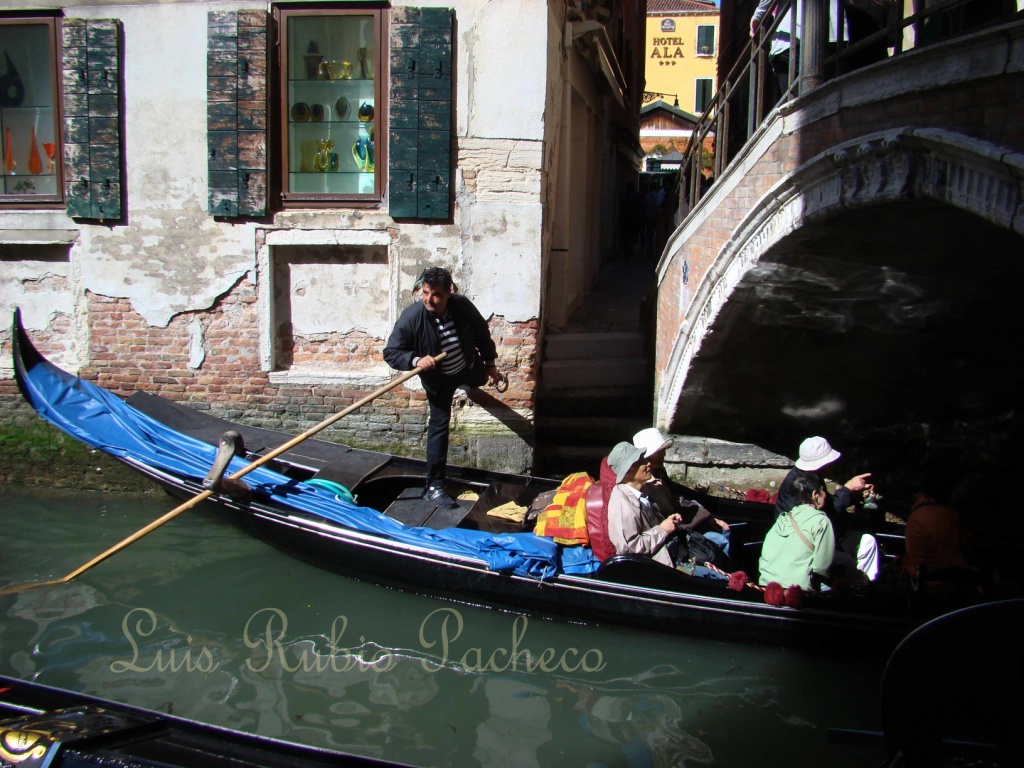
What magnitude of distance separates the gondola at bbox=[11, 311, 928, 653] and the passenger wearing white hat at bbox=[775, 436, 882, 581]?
36 centimetres

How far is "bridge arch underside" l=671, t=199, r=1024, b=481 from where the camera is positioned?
437 centimetres

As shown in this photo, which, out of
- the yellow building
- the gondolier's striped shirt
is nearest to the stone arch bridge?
the gondolier's striped shirt

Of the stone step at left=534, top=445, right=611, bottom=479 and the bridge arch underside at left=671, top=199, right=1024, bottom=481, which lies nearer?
the bridge arch underside at left=671, top=199, right=1024, bottom=481

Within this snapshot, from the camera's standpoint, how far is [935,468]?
6.34 m

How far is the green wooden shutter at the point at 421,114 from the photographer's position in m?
5.45

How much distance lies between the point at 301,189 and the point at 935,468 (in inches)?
183

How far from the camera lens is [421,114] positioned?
5.54 metres

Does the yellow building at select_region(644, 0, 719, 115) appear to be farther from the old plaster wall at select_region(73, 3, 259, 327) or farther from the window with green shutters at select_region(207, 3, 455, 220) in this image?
the old plaster wall at select_region(73, 3, 259, 327)

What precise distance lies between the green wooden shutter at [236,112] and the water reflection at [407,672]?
229cm

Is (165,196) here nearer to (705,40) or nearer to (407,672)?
(407,672)

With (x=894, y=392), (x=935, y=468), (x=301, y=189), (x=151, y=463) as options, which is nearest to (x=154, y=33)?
(x=301, y=189)

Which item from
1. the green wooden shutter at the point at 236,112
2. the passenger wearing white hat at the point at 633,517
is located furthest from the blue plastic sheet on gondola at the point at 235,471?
the green wooden shutter at the point at 236,112

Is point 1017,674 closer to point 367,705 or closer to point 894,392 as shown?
point 367,705

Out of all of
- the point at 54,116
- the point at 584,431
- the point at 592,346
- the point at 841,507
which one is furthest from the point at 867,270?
the point at 54,116
